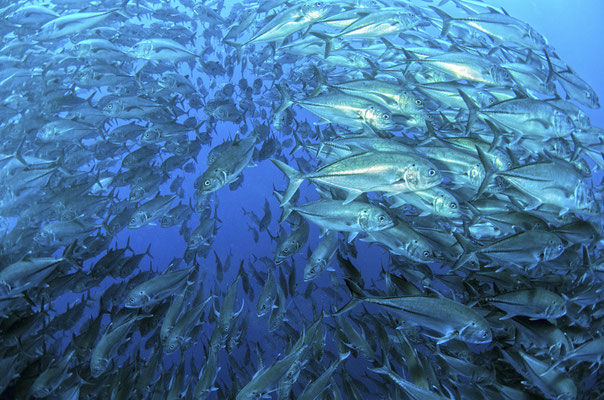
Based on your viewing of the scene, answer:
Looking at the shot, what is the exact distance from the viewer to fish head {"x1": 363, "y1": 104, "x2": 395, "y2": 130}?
3.26 m

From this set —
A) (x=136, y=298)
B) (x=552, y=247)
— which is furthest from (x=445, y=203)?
(x=136, y=298)

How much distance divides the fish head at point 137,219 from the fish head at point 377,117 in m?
2.79

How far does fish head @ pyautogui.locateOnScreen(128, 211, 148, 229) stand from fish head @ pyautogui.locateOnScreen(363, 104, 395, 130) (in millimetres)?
2793

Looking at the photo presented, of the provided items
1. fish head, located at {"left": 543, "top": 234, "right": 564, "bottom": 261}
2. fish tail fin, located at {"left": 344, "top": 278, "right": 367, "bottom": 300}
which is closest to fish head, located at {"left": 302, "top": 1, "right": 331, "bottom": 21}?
fish tail fin, located at {"left": 344, "top": 278, "right": 367, "bottom": 300}

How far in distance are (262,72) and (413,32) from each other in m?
2.86

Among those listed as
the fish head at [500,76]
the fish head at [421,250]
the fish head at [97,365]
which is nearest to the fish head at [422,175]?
the fish head at [421,250]

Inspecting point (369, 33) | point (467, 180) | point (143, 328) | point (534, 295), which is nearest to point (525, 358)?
point (534, 295)

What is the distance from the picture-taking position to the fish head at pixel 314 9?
3.98 metres

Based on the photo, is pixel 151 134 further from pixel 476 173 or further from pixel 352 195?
pixel 476 173

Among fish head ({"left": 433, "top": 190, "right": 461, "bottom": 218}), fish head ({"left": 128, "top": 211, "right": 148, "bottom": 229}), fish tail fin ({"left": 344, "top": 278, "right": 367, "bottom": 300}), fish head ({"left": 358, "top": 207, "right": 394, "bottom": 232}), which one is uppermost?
fish head ({"left": 433, "top": 190, "right": 461, "bottom": 218})

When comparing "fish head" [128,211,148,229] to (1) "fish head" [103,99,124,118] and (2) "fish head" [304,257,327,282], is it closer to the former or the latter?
(1) "fish head" [103,99,124,118]

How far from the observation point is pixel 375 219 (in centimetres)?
283

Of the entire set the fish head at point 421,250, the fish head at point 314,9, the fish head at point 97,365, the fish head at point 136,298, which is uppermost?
the fish head at point 314,9

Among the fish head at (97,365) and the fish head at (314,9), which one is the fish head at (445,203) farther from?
the fish head at (97,365)
